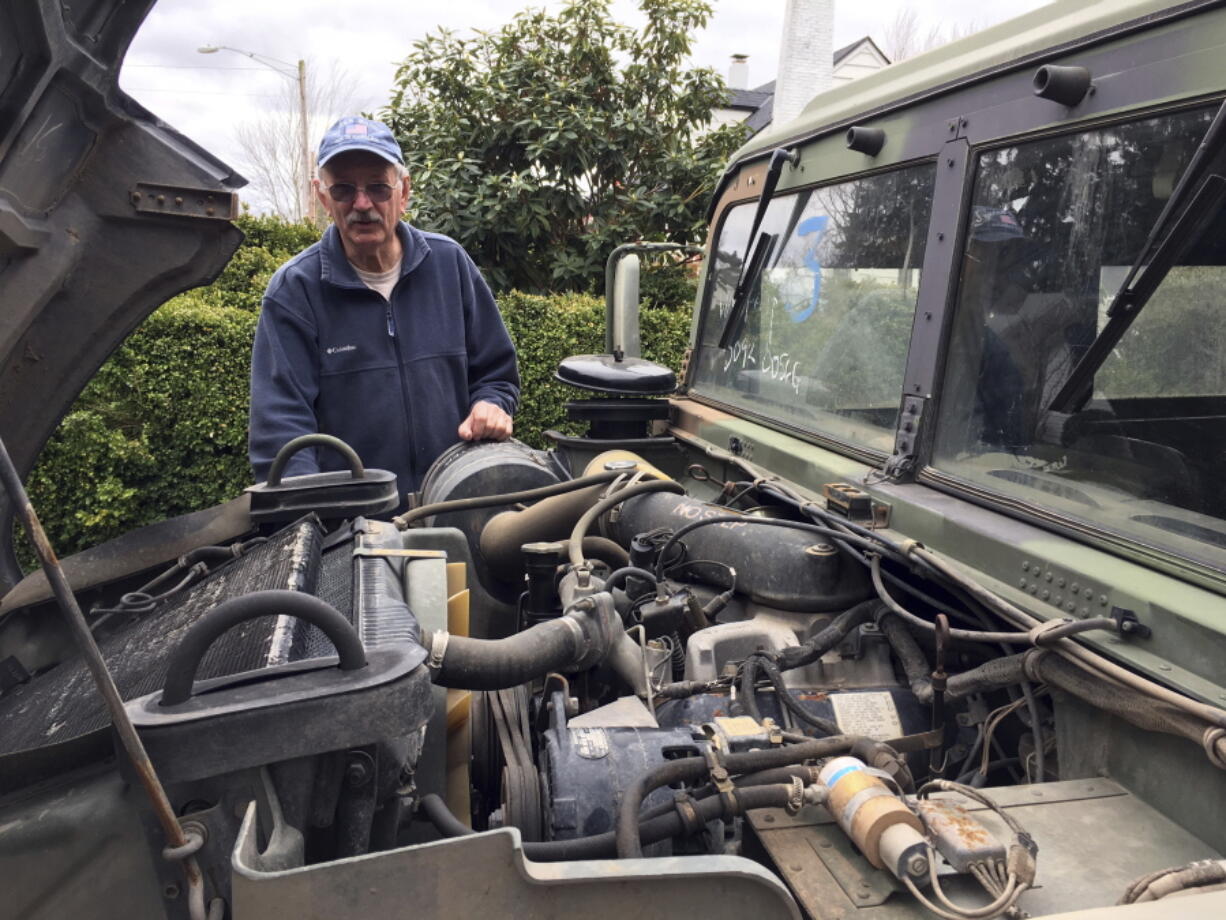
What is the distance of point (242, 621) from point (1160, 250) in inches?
60.8

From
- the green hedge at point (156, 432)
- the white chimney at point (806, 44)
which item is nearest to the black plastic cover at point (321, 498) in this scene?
the green hedge at point (156, 432)

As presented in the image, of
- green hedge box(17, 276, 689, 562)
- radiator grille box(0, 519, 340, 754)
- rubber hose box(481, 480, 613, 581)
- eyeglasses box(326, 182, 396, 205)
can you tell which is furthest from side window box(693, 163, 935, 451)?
green hedge box(17, 276, 689, 562)

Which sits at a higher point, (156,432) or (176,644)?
(176,644)

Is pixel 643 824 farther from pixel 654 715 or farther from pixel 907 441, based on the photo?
pixel 907 441

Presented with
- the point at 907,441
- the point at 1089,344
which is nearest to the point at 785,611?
the point at 907,441

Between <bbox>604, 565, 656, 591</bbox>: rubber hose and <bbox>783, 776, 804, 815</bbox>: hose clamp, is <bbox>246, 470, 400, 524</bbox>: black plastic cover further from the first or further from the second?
<bbox>783, 776, 804, 815</bbox>: hose clamp

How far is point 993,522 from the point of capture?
5.92 feet

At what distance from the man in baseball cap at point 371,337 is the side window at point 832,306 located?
91cm

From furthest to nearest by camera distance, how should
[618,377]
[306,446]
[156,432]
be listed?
[156,432] < [618,377] < [306,446]

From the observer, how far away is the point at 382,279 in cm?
311

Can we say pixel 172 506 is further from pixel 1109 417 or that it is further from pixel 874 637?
pixel 1109 417

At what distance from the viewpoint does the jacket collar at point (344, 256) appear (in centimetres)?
300

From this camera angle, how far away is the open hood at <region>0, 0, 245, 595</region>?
4.32ft

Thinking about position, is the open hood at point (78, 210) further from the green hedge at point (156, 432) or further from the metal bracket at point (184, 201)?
the green hedge at point (156, 432)
